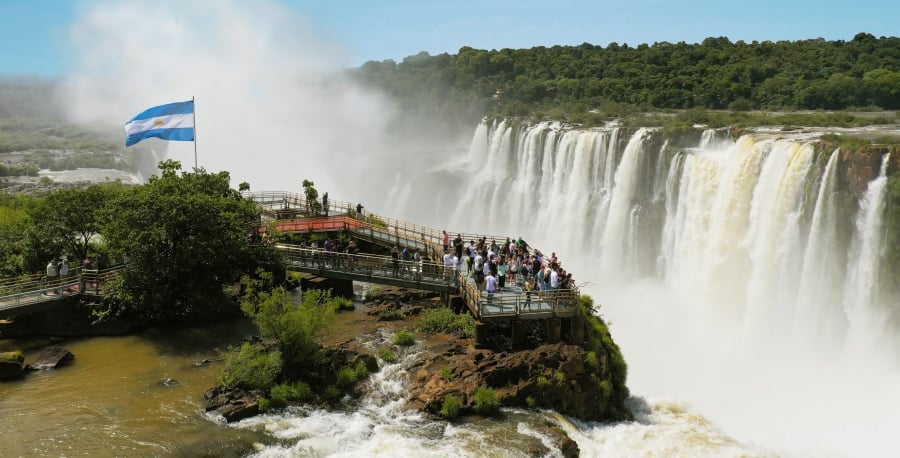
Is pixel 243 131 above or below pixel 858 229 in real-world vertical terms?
above

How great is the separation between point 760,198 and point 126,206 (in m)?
23.6

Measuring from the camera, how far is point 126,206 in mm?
24000

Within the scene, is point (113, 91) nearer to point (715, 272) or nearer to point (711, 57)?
point (711, 57)

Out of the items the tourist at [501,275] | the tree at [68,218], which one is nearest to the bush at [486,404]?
the tourist at [501,275]

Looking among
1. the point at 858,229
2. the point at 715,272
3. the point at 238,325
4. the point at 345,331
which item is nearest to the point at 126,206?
the point at 238,325

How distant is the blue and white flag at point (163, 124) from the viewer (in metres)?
29.2

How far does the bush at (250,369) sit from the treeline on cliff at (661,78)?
41772 mm

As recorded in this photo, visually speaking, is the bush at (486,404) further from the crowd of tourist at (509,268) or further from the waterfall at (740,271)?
the waterfall at (740,271)

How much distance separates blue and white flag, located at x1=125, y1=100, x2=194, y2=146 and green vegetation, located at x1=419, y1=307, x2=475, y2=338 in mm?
12940

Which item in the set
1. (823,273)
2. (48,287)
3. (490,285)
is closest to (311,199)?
(48,287)

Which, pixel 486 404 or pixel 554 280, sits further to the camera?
pixel 554 280

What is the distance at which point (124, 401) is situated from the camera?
1888 cm

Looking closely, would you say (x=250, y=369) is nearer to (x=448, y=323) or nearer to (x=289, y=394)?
(x=289, y=394)

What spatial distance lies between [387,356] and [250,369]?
12.1 feet
